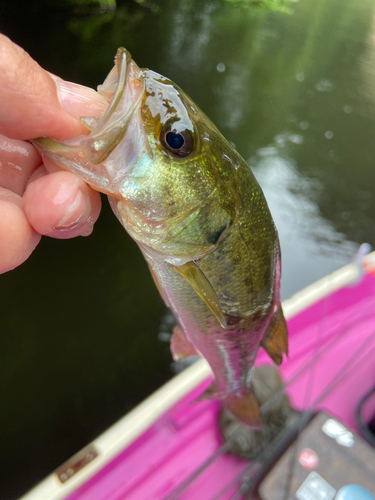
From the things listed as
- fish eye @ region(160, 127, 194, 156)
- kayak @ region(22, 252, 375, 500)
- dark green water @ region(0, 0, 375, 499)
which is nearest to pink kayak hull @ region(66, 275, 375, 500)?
kayak @ region(22, 252, 375, 500)

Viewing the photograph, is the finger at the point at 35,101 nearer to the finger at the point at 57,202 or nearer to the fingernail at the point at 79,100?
the fingernail at the point at 79,100

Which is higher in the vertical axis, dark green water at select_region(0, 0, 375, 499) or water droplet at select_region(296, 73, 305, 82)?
water droplet at select_region(296, 73, 305, 82)

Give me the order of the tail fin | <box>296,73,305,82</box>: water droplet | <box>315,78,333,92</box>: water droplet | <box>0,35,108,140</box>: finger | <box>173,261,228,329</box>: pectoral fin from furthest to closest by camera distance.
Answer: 1. <box>296,73,305,82</box>: water droplet
2. <box>315,78,333,92</box>: water droplet
3. the tail fin
4. <box>173,261,228,329</box>: pectoral fin
5. <box>0,35,108,140</box>: finger

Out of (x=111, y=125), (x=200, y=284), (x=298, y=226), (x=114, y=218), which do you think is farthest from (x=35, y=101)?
(x=298, y=226)

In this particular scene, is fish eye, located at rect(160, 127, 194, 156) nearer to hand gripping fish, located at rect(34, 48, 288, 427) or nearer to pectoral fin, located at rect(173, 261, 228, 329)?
hand gripping fish, located at rect(34, 48, 288, 427)

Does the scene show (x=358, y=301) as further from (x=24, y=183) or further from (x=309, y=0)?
(x=309, y=0)

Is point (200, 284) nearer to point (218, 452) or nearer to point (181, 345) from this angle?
point (181, 345)
